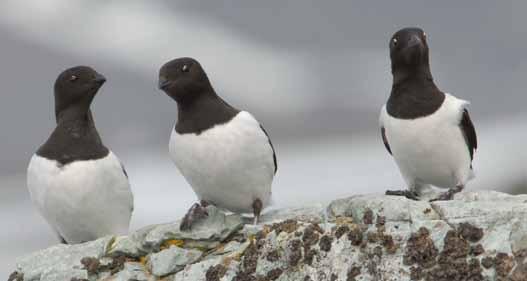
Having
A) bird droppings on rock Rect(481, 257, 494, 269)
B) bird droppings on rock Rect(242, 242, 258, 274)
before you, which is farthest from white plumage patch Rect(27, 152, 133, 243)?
bird droppings on rock Rect(481, 257, 494, 269)

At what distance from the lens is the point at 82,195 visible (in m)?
16.5

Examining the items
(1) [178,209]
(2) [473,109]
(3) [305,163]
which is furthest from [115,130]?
(1) [178,209]

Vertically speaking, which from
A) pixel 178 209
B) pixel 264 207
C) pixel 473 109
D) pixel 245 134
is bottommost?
pixel 473 109

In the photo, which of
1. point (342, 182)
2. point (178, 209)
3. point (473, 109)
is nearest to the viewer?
point (178, 209)

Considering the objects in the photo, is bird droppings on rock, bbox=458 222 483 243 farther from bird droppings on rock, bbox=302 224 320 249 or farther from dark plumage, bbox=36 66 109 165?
dark plumage, bbox=36 66 109 165

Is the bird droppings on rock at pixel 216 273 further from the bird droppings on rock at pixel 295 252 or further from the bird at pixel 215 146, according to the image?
the bird at pixel 215 146

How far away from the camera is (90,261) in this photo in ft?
48.0

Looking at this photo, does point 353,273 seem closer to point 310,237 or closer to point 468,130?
point 310,237

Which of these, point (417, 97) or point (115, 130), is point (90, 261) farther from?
point (115, 130)

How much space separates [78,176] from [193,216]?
2324mm

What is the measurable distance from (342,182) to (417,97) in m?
99.8

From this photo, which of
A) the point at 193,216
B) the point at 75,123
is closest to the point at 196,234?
the point at 193,216

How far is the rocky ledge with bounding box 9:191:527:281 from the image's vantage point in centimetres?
1252

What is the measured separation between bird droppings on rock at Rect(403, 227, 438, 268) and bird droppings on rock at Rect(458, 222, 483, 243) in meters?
→ 0.33
